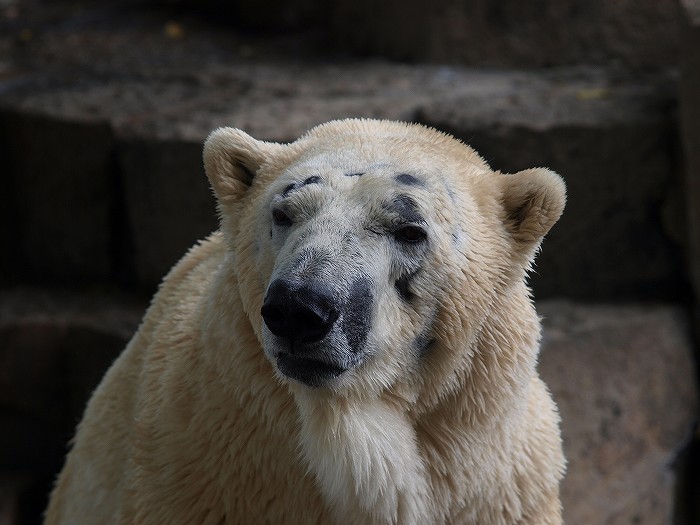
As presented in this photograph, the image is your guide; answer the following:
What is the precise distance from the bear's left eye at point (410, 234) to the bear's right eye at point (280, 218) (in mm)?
237

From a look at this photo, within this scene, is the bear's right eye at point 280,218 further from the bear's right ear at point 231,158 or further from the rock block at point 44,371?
the rock block at point 44,371

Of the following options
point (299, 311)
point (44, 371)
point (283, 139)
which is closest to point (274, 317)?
point (299, 311)

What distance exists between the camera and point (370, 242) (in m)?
1.95

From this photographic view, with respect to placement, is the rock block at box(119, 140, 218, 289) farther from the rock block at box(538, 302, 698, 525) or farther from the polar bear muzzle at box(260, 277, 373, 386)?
the polar bear muzzle at box(260, 277, 373, 386)

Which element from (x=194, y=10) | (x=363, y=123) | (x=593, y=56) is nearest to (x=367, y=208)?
(x=363, y=123)

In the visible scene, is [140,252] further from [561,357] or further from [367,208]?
[367,208]

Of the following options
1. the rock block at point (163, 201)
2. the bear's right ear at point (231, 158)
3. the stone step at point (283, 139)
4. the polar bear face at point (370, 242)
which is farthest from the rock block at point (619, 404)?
the bear's right ear at point (231, 158)

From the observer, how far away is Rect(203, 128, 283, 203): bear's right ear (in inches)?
88.4

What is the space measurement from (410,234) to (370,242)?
0.34ft

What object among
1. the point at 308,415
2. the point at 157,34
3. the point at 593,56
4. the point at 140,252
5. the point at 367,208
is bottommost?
the point at 140,252

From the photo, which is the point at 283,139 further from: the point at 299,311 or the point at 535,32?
the point at 299,311

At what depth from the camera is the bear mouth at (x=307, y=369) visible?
6.09 feet

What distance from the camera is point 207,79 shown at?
5.43 metres

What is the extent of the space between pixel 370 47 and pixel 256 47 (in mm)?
820
